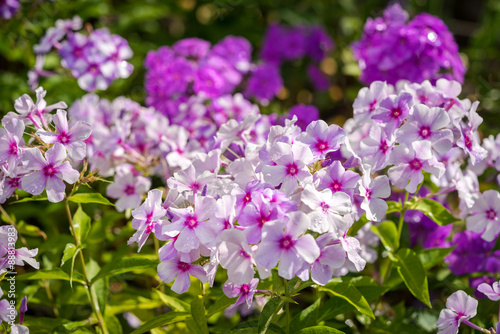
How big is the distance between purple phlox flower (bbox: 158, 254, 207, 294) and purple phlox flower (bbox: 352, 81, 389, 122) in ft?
2.17

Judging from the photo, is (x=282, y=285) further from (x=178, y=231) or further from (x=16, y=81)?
(x=16, y=81)

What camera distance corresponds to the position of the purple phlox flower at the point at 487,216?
1522 millimetres

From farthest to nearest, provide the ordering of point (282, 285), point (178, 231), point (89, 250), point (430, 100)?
point (89, 250) < point (430, 100) < point (282, 285) < point (178, 231)

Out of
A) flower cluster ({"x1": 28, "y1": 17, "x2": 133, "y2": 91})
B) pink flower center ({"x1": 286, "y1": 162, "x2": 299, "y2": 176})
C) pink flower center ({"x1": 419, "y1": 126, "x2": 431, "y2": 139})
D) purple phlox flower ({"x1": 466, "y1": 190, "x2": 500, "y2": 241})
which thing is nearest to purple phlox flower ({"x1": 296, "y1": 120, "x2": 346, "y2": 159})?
pink flower center ({"x1": 286, "y1": 162, "x2": 299, "y2": 176})

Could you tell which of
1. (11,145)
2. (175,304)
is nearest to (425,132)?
(175,304)

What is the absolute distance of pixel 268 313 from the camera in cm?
127

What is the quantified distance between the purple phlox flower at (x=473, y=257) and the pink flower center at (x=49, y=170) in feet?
4.23

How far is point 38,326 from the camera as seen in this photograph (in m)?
1.60

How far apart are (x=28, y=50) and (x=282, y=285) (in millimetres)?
1881

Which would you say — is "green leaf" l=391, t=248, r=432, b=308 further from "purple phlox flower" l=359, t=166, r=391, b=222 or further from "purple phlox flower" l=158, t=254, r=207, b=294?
"purple phlox flower" l=158, t=254, r=207, b=294

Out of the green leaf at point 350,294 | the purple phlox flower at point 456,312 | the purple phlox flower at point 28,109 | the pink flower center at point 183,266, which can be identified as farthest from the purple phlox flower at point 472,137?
the purple phlox flower at point 28,109

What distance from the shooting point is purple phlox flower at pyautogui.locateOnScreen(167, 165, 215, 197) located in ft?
4.37

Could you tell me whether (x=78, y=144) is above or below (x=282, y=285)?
above

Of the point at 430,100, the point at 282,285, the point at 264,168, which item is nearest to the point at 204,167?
the point at 264,168
